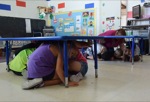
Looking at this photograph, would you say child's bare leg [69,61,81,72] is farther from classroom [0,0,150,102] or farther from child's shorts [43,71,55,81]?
child's shorts [43,71,55,81]

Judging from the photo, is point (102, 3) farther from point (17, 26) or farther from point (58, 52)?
point (58, 52)

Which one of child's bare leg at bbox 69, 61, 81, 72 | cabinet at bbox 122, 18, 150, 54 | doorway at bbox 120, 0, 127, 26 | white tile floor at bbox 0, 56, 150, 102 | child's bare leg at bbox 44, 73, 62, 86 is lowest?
white tile floor at bbox 0, 56, 150, 102

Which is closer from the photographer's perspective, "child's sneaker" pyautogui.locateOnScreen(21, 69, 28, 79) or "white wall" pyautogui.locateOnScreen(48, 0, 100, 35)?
"child's sneaker" pyautogui.locateOnScreen(21, 69, 28, 79)

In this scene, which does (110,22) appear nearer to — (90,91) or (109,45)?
(109,45)

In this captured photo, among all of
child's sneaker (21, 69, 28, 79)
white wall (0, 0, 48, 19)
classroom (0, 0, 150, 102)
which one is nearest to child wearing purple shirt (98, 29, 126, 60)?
classroom (0, 0, 150, 102)

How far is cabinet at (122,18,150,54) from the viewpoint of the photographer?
175 inches

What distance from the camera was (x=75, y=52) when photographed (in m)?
1.85

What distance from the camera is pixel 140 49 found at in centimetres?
341

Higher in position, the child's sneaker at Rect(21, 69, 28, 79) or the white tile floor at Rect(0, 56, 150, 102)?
the child's sneaker at Rect(21, 69, 28, 79)

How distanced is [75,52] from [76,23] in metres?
3.82

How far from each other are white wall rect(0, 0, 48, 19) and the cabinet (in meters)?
3.14

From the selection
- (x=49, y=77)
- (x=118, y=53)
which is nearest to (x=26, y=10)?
(x=118, y=53)

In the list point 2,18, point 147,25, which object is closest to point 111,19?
point 147,25

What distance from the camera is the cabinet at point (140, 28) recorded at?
14.6ft
